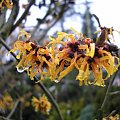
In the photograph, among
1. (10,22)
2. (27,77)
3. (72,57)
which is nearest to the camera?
(72,57)

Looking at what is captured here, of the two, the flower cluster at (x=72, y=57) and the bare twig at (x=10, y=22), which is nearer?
the flower cluster at (x=72, y=57)

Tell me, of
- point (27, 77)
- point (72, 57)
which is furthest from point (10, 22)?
point (27, 77)

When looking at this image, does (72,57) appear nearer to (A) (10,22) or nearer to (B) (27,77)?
(A) (10,22)

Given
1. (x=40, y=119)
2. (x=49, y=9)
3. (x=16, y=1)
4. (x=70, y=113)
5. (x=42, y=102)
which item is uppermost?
(x=16, y=1)

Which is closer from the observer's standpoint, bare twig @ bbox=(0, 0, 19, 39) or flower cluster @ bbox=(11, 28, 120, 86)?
flower cluster @ bbox=(11, 28, 120, 86)

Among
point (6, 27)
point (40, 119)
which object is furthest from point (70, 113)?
point (6, 27)

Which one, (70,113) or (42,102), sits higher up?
(42,102)

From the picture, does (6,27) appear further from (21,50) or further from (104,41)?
(104,41)

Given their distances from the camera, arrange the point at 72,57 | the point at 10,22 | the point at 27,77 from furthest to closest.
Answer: the point at 27,77
the point at 10,22
the point at 72,57
